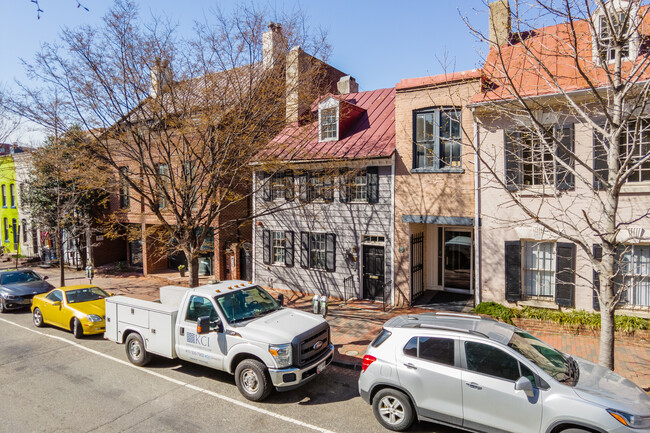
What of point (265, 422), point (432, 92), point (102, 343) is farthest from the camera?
point (432, 92)

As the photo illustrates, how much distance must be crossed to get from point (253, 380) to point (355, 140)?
1035cm

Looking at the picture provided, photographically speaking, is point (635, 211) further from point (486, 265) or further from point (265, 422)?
point (265, 422)

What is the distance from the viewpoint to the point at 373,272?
1459cm

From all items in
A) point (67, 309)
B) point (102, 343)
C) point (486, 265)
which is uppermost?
point (486, 265)

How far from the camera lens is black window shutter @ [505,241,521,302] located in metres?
11.6

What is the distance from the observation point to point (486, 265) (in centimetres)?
1219

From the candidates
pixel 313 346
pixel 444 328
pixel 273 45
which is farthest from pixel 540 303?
pixel 273 45

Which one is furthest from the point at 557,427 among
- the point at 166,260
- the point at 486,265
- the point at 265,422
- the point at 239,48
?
the point at 166,260

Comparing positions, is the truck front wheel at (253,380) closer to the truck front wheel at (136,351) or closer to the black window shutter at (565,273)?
the truck front wheel at (136,351)

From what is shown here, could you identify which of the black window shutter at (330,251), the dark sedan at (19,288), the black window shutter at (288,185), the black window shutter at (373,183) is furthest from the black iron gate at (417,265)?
the dark sedan at (19,288)

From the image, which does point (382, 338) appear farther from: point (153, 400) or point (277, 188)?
point (277, 188)

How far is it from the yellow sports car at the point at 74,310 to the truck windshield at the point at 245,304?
18.4ft

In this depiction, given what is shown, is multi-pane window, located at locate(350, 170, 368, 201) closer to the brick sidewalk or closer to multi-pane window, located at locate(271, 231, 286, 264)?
multi-pane window, located at locate(271, 231, 286, 264)

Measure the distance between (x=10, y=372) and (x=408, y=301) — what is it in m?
11.3
